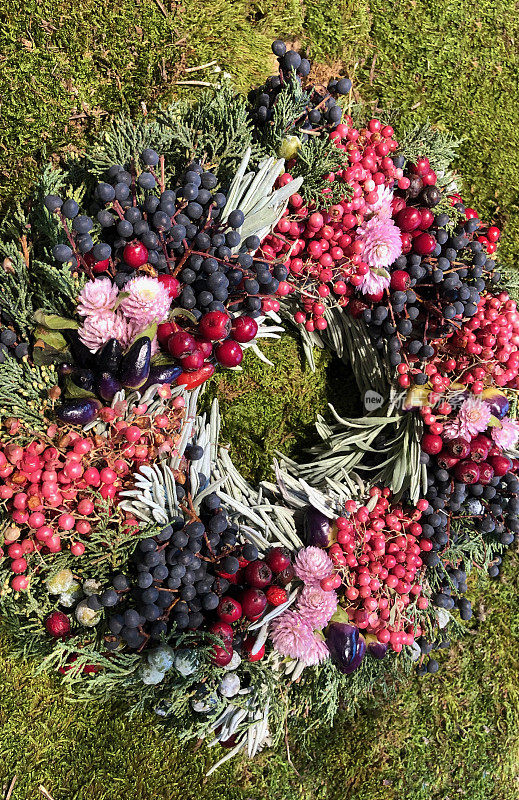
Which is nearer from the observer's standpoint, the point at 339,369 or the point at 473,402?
the point at 473,402

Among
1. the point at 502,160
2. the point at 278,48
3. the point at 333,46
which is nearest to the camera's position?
the point at 278,48

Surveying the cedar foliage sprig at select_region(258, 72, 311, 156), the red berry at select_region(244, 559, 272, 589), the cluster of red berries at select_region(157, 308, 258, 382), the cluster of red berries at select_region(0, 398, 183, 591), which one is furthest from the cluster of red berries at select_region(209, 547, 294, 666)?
the cedar foliage sprig at select_region(258, 72, 311, 156)

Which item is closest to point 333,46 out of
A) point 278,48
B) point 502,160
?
point 278,48

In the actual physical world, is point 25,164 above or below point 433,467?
above

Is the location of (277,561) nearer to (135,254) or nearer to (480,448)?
(480,448)

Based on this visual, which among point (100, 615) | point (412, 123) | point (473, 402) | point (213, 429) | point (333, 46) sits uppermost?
point (333, 46)

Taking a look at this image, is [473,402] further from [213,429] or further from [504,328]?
[213,429]

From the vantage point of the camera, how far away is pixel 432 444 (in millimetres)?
1509

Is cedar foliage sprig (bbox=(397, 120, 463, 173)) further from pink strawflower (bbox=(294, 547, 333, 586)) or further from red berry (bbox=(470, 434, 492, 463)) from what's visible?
pink strawflower (bbox=(294, 547, 333, 586))

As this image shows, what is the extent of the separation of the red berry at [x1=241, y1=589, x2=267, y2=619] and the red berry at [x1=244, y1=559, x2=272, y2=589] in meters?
0.02

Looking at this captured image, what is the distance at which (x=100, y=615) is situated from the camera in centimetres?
129

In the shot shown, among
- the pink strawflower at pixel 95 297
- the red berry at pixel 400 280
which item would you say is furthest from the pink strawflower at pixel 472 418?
the pink strawflower at pixel 95 297

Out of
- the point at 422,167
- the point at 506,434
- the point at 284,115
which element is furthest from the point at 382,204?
the point at 506,434

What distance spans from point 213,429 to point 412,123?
1172 millimetres
